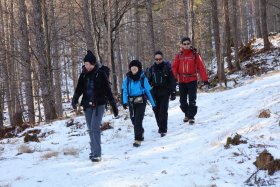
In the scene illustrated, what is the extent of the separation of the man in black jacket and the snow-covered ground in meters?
0.38

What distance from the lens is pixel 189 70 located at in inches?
360

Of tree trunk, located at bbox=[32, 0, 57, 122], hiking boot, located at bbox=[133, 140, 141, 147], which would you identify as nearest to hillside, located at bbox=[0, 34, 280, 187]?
hiking boot, located at bbox=[133, 140, 141, 147]

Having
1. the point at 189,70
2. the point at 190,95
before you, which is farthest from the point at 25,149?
the point at 189,70

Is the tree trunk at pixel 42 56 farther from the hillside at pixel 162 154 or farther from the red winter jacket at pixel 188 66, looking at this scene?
the red winter jacket at pixel 188 66

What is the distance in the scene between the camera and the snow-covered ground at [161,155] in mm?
5586

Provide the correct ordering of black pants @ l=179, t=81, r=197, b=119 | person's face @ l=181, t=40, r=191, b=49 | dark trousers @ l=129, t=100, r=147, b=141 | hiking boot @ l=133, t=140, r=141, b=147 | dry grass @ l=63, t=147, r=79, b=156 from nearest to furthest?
1. dry grass @ l=63, t=147, r=79, b=156
2. hiking boot @ l=133, t=140, r=141, b=147
3. dark trousers @ l=129, t=100, r=147, b=141
4. person's face @ l=181, t=40, r=191, b=49
5. black pants @ l=179, t=81, r=197, b=119

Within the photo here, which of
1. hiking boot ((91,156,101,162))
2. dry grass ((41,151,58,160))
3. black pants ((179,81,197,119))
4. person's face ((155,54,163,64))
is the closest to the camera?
hiking boot ((91,156,101,162))

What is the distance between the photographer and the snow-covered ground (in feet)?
18.3

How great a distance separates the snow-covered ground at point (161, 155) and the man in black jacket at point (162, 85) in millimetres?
377

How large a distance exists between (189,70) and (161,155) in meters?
2.90

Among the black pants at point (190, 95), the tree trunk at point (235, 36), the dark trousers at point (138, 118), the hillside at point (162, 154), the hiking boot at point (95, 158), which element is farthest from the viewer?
the tree trunk at point (235, 36)

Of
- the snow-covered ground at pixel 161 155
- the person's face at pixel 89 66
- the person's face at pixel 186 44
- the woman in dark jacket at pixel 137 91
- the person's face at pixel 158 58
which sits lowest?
the snow-covered ground at pixel 161 155

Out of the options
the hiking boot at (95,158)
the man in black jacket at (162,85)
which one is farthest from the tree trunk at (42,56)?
the hiking boot at (95,158)

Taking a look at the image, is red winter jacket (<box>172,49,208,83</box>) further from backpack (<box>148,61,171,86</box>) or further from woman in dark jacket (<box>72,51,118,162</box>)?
woman in dark jacket (<box>72,51,118,162</box>)
